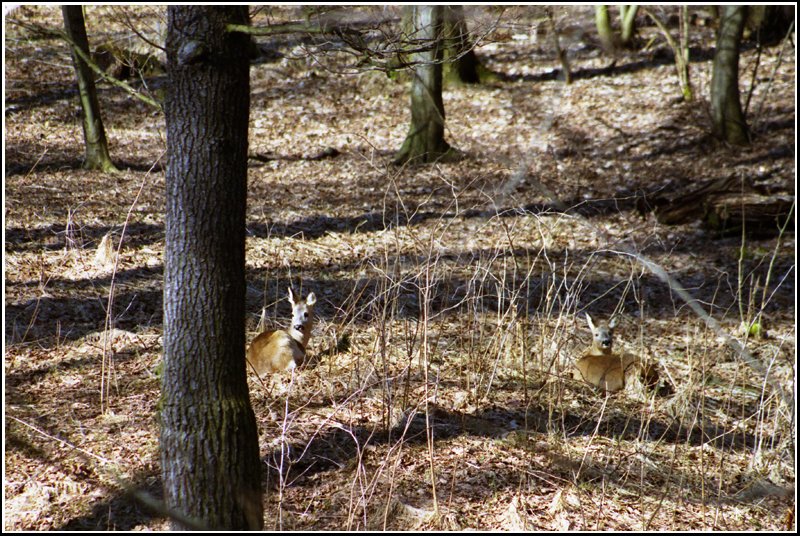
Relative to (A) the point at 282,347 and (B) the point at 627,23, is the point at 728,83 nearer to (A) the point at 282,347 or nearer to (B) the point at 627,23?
(B) the point at 627,23

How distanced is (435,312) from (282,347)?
7.51 ft

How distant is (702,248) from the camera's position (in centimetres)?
1079

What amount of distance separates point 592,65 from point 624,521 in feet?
50.1

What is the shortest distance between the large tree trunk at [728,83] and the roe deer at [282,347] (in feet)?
33.4

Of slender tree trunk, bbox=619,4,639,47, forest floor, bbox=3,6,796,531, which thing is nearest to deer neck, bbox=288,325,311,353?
forest floor, bbox=3,6,796,531

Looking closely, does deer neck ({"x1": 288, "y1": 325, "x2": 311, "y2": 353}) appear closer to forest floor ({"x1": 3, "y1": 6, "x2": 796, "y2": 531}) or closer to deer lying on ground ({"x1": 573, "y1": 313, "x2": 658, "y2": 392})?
forest floor ({"x1": 3, "y1": 6, "x2": 796, "y2": 531})

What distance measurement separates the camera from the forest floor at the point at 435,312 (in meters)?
4.73

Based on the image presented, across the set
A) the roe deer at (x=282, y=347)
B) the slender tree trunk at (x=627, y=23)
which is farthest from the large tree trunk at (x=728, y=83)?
the roe deer at (x=282, y=347)

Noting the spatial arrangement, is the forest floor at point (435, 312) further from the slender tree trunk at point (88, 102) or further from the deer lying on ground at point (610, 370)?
the slender tree trunk at point (88, 102)

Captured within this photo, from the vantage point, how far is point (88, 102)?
437 inches

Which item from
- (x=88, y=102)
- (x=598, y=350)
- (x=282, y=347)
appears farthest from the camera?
(x=88, y=102)

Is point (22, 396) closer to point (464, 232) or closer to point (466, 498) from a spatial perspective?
point (466, 498)

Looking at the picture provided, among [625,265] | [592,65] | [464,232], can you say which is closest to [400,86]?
[592,65]

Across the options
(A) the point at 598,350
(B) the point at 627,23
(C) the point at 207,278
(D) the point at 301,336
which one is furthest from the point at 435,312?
(B) the point at 627,23
